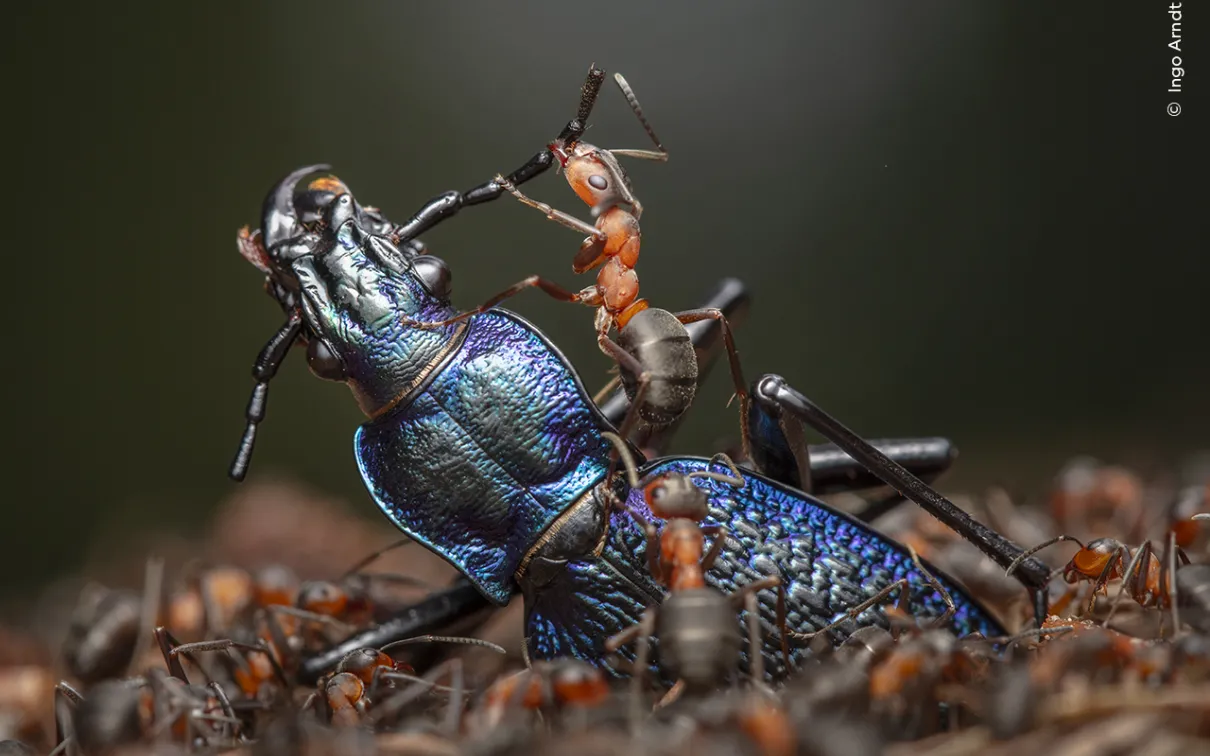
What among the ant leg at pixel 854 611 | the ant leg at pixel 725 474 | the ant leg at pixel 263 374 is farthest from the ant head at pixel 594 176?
the ant leg at pixel 854 611

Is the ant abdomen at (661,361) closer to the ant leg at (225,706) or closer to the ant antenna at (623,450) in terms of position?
the ant antenna at (623,450)

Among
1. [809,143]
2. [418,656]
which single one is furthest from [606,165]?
[809,143]

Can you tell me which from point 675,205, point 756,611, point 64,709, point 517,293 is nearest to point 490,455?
point 517,293

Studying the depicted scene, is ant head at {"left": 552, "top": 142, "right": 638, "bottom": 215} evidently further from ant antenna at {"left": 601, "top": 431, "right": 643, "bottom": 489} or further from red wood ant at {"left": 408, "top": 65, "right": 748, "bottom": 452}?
ant antenna at {"left": 601, "top": 431, "right": 643, "bottom": 489}

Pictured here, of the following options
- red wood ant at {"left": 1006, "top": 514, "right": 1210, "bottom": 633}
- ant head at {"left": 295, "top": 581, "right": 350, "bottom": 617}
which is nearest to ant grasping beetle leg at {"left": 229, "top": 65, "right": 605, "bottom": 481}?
ant head at {"left": 295, "top": 581, "right": 350, "bottom": 617}

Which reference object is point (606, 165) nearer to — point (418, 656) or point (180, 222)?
point (418, 656)

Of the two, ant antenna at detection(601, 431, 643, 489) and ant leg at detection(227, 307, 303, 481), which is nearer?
ant antenna at detection(601, 431, 643, 489)
